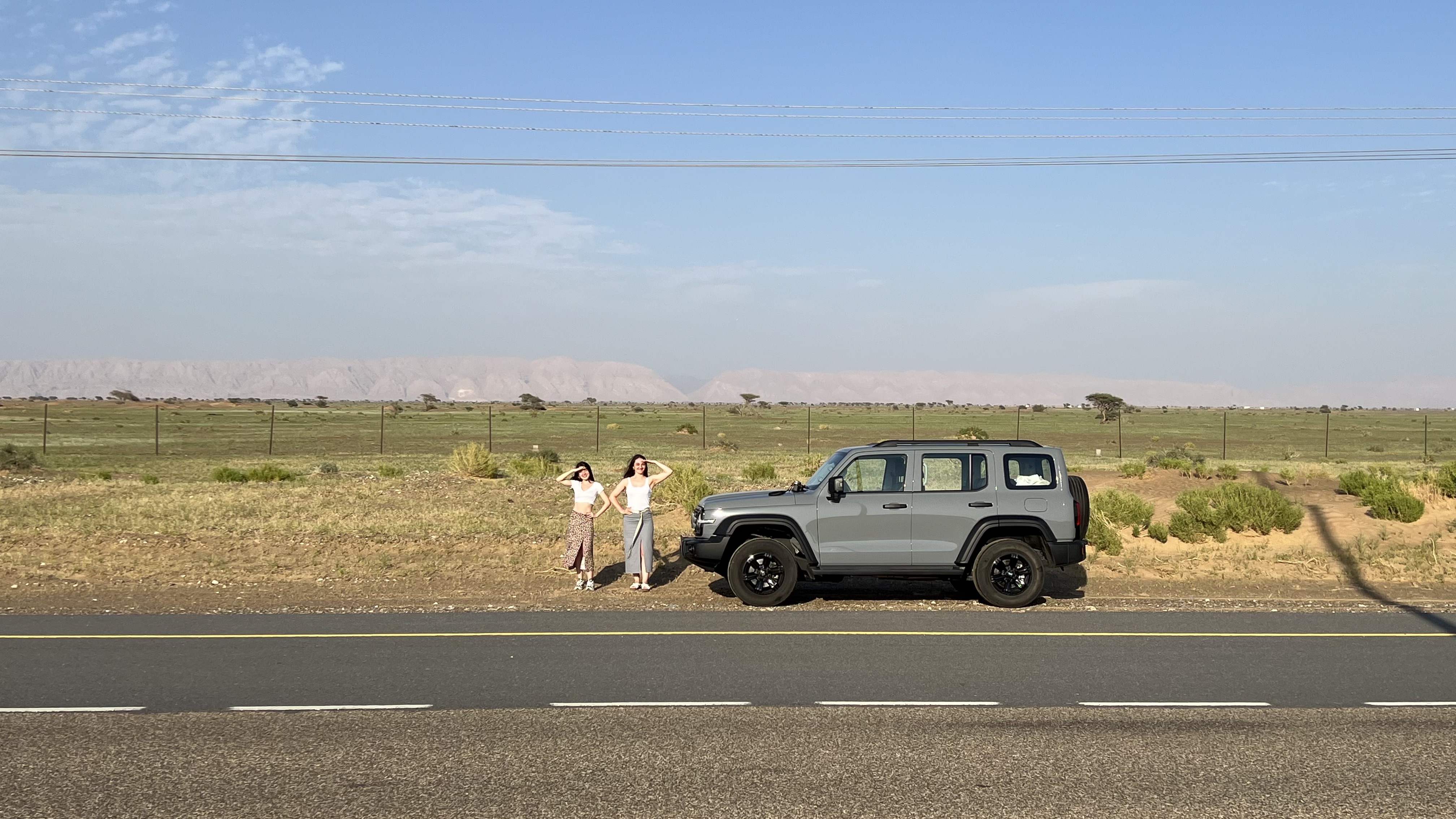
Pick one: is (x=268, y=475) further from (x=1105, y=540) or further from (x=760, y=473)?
(x=1105, y=540)

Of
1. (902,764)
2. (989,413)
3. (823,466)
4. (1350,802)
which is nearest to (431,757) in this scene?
(902,764)

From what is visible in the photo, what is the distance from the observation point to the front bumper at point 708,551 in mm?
14516

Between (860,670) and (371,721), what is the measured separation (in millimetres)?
4159

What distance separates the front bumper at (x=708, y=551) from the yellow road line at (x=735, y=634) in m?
2.02

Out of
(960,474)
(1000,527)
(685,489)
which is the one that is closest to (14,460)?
(685,489)

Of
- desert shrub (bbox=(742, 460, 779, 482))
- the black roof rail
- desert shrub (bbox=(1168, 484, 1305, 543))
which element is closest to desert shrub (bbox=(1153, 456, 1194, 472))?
desert shrub (bbox=(1168, 484, 1305, 543))

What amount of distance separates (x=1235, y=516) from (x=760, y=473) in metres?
15.2

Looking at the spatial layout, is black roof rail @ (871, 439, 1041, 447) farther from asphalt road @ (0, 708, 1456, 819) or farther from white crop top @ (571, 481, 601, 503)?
asphalt road @ (0, 708, 1456, 819)

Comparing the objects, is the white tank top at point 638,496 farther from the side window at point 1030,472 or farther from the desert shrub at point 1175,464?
the desert shrub at point 1175,464

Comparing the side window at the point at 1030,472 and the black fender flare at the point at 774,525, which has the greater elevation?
the side window at the point at 1030,472

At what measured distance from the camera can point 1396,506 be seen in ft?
74.8

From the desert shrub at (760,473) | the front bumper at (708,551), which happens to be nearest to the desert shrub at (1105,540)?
the front bumper at (708,551)

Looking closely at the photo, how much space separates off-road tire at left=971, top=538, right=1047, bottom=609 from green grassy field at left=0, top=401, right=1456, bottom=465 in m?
31.5

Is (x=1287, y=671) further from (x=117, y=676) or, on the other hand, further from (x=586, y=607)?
(x=117, y=676)
